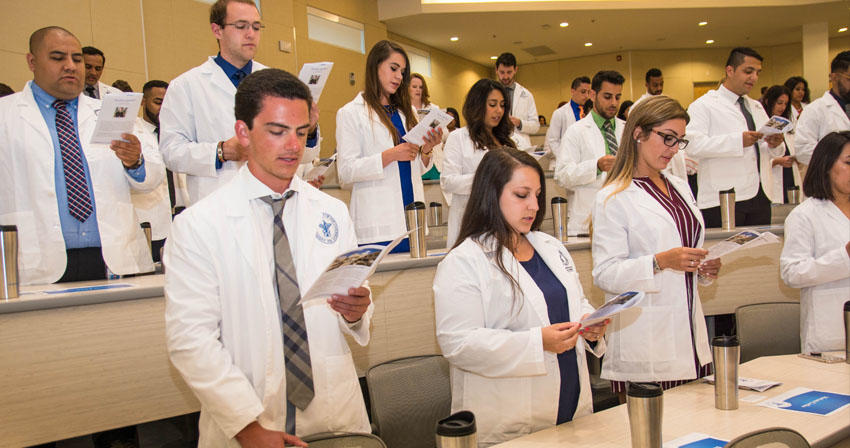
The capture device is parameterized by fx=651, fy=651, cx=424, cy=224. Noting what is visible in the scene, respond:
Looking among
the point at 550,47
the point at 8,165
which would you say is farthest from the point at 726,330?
the point at 550,47

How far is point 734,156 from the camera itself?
4266 millimetres

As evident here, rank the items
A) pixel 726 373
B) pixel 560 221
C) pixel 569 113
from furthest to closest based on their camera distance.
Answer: pixel 569 113
pixel 560 221
pixel 726 373

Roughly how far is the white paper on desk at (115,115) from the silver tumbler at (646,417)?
7.28 feet

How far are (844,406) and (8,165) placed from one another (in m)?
3.32

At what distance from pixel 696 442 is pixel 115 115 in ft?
7.98

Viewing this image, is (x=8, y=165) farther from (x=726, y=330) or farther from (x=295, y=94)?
(x=726, y=330)

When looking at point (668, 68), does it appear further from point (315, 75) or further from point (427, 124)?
point (315, 75)

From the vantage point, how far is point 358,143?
360cm

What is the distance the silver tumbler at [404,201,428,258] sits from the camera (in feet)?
11.0

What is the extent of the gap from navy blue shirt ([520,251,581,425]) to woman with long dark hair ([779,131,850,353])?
4.29ft

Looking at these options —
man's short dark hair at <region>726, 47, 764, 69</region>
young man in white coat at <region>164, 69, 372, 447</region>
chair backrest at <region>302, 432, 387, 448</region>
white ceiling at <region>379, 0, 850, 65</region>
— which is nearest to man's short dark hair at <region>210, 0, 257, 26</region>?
young man in white coat at <region>164, 69, 372, 447</region>

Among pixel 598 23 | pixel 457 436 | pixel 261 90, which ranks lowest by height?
pixel 457 436

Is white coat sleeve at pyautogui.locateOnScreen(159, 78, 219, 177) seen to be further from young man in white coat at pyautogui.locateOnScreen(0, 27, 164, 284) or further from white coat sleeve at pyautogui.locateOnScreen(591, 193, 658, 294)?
white coat sleeve at pyautogui.locateOnScreen(591, 193, 658, 294)

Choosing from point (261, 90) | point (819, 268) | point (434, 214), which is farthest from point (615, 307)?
point (434, 214)
